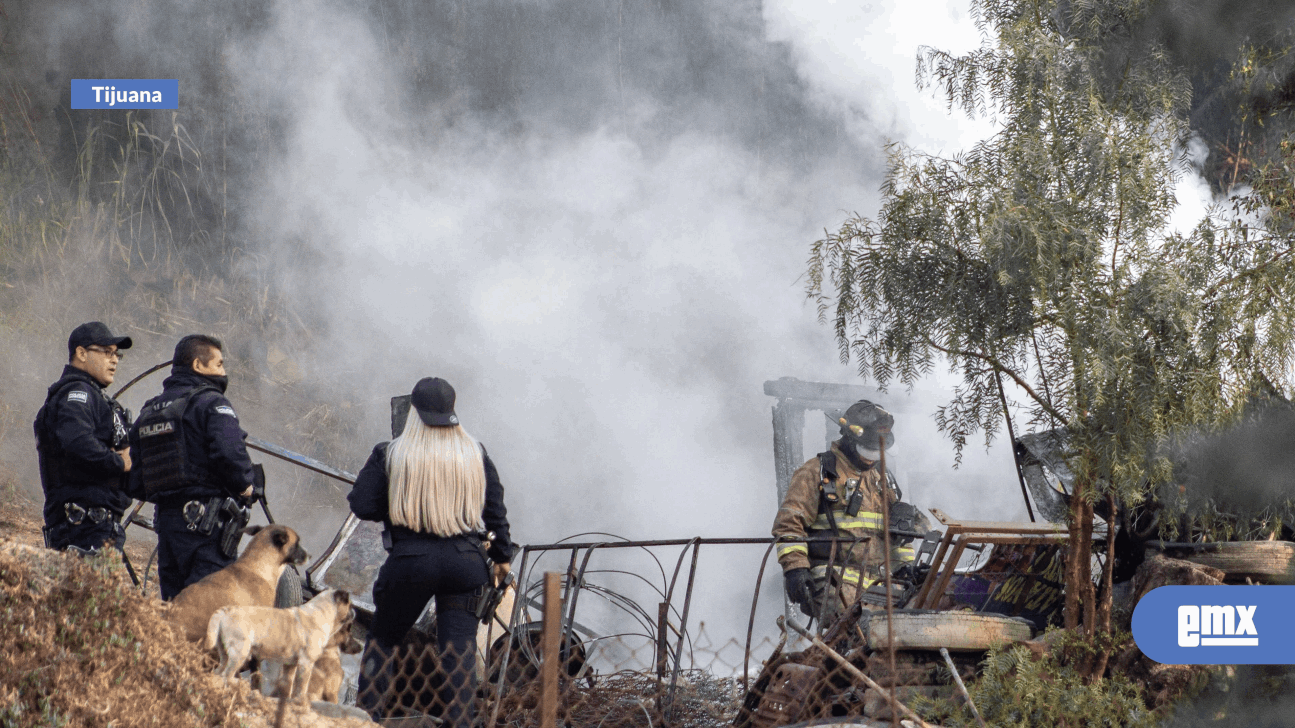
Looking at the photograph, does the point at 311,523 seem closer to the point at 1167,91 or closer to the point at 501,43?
the point at 501,43

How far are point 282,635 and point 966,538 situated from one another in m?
3.01

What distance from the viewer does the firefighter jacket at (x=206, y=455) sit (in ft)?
14.3

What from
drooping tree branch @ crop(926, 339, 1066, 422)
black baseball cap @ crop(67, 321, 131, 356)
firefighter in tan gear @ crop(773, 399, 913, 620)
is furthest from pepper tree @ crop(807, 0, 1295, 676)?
black baseball cap @ crop(67, 321, 131, 356)

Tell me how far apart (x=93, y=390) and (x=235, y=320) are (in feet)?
34.5

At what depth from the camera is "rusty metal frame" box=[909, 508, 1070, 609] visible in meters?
4.86

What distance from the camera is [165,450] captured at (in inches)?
172

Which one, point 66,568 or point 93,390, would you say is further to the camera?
point 93,390

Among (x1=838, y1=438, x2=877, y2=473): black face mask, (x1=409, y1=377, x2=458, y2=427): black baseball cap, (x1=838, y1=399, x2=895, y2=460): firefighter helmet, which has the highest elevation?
(x1=409, y1=377, x2=458, y2=427): black baseball cap

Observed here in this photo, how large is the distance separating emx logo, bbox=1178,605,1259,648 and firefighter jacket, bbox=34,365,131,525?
4731 mm

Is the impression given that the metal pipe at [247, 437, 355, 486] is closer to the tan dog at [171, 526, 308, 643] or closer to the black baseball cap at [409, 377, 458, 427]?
the black baseball cap at [409, 377, 458, 427]

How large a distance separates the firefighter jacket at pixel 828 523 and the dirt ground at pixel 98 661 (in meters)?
2.67

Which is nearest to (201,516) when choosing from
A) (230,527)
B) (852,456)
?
(230,527)

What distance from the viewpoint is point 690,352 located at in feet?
47.8

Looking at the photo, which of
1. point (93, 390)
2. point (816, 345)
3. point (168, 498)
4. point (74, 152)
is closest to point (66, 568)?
point (168, 498)
